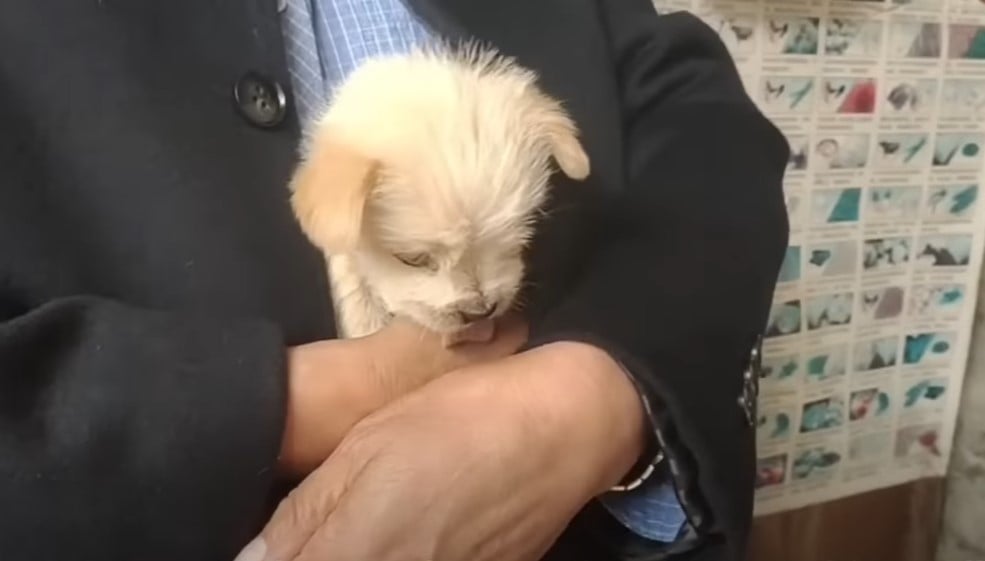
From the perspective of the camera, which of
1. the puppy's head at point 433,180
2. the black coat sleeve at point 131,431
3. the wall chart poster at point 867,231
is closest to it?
the black coat sleeve at point 131,431

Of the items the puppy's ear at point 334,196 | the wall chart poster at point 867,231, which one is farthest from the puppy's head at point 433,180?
the wall chart poster at point 867,231

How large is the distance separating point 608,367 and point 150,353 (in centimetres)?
21

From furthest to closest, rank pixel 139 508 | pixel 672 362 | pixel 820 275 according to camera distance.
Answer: pixel 820 275, pixel 672 362, pixel 139 508

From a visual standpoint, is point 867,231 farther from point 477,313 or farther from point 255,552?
point 255,552

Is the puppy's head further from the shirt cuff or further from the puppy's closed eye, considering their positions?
the shirt cuff

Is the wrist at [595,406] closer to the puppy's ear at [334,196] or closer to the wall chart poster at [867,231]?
the puppy's ear at [334,196]

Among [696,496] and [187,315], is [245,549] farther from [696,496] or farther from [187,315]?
[696,496]

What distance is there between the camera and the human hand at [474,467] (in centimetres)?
47

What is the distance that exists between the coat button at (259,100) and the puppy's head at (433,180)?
23 mm

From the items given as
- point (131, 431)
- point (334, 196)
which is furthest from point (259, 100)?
point (131, 431)

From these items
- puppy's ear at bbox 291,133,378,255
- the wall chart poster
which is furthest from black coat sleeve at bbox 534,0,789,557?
the wall chart poster

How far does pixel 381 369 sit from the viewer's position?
53 centimetres

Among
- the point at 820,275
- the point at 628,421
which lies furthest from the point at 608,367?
the point at 820,275

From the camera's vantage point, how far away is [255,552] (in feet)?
1.54
